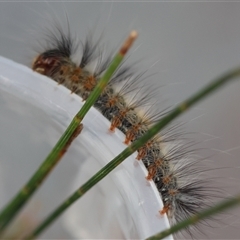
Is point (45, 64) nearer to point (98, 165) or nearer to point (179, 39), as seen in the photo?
point (98, 165)

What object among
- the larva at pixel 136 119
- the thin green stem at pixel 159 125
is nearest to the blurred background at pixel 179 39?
the larva at pixel 136 119

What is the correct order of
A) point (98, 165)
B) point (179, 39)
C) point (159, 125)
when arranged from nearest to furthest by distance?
point (159, 125)
point (98, 165)
point (179, 39)

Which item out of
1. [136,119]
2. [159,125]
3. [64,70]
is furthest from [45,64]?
[159,125]

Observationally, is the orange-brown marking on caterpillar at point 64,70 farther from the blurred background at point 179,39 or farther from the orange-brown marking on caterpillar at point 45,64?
the blurred background at point 179,39

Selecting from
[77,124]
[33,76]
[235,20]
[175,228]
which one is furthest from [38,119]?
[235,20]

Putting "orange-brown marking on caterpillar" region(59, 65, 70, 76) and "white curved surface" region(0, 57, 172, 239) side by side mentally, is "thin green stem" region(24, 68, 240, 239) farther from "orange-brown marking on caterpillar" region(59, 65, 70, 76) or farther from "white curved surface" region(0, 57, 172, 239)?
"orange-brown marking on caterpillar" region(59, 65, 70, 76)

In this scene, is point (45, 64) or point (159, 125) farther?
point (45, 64)

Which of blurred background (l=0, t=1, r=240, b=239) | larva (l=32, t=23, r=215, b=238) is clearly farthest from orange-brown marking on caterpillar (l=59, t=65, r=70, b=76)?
blurred background (l=0, t=1, r=240, b=239)
